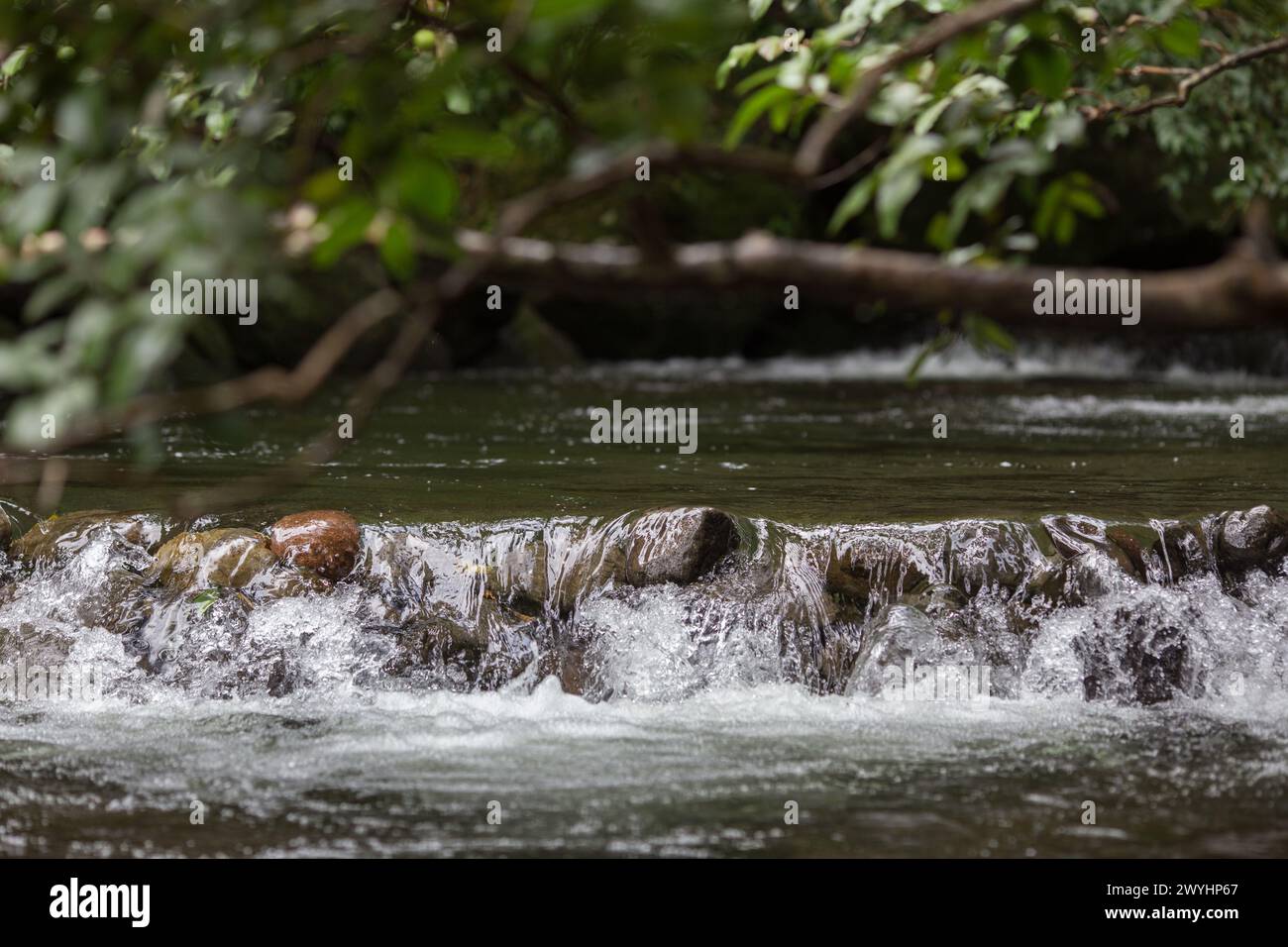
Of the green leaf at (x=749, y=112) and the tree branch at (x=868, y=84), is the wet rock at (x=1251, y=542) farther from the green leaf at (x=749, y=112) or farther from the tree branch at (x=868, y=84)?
the tree branch at (x=868, y=84)

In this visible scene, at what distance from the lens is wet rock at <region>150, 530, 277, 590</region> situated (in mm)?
6832

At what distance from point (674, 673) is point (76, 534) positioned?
10.2 ft

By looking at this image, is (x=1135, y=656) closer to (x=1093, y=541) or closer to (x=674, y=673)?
(x=1093, y=541)

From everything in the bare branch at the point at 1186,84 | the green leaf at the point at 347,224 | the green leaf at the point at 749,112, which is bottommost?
the green leaf at the point at 347,224

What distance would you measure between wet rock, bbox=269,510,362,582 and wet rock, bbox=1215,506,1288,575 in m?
4.27

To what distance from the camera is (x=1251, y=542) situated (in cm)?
710

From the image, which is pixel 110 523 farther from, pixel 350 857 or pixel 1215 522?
pixel 1215 522

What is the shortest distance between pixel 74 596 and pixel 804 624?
3473mm

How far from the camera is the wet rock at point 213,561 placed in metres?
6.83

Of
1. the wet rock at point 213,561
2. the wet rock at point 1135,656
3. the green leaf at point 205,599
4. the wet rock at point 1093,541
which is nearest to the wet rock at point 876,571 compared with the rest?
the wet rock at point 1093,541

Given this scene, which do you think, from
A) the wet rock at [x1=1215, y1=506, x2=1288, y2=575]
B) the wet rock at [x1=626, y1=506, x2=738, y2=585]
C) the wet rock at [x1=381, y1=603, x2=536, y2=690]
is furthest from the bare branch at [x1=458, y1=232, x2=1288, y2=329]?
the wet rock at [x1=1215, y1=506, x2=1288, y2=575]

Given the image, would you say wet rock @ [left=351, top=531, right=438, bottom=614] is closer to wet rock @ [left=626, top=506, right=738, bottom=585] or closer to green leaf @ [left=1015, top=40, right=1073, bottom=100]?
wet rock @ [left=626, top=506, right=738, bottom=585]

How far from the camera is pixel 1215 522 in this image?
726 centimetres

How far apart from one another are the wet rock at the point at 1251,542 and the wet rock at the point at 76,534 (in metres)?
5.31
